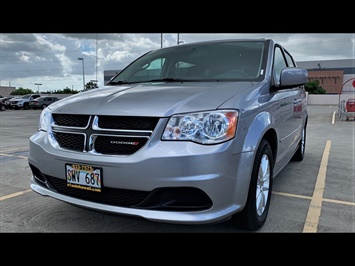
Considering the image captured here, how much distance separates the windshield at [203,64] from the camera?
321cm

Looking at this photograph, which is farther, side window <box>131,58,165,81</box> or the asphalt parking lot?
side window <box>131,58,165,81</box>

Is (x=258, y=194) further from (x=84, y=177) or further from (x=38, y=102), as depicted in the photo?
(x=38, y=102)

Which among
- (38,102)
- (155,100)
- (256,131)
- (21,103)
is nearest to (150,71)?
(155,100)

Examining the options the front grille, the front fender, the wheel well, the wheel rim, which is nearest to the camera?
the front grille

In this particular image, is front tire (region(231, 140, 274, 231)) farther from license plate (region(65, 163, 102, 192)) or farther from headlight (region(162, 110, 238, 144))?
license plate (region(65, 163, 102, 192))

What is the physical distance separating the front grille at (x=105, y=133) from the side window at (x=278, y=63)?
1726 millimetres

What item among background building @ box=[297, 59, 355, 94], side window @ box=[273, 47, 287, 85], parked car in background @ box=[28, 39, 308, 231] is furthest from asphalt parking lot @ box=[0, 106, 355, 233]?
background building @ box=[297, 59, 355, 94]

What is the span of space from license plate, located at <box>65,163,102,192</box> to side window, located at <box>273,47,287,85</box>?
207 centimetres

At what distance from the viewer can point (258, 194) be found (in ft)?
9.01

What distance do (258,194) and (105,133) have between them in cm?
141

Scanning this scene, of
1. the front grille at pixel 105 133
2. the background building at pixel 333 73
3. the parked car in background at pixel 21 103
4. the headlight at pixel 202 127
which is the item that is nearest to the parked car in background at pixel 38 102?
the parked car in background at pixel 21 103

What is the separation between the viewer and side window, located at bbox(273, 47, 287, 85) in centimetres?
339
